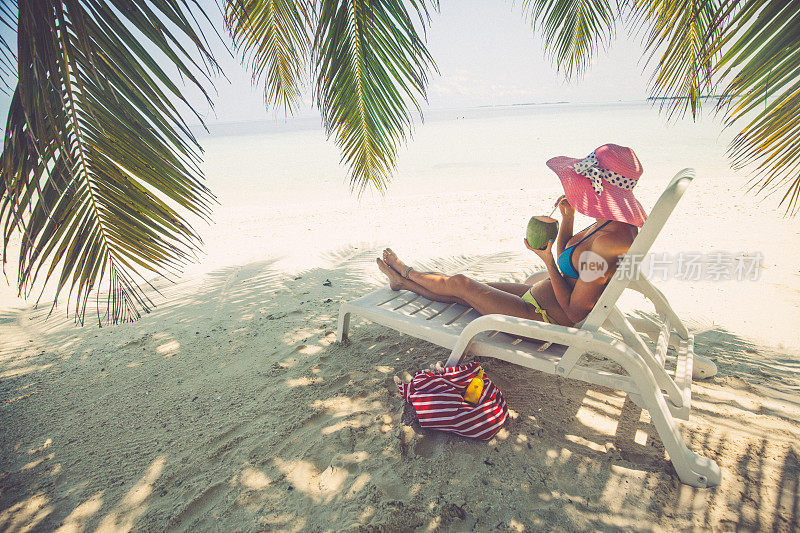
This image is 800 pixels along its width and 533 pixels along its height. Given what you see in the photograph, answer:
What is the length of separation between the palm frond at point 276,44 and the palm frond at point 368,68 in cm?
52

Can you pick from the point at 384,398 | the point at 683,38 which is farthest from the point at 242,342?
the point at 683,38

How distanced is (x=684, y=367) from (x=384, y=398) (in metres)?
1.56

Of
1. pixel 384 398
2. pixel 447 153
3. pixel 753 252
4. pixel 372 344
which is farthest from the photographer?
pixel 447 153

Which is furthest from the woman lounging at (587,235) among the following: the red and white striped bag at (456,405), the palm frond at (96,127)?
the palm frond at (96,127)

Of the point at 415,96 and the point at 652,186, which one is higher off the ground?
the point at 652,186

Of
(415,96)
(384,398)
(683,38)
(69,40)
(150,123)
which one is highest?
(683,38)

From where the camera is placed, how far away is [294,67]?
4.82m

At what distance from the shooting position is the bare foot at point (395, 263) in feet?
10.1

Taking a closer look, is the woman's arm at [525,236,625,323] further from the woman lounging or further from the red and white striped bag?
the red and white striped bag

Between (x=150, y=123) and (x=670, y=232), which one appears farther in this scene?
(x=670, y=232)

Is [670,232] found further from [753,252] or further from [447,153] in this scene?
[447,153]

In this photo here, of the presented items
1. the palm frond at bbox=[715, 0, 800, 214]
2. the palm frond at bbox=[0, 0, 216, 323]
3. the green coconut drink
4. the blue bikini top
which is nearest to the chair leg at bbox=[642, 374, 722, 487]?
the blue bikini top

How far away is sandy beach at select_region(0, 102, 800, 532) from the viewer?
173 centimetres

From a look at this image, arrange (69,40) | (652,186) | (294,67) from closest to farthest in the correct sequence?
(69,40) < (294,67) < (652,186)
